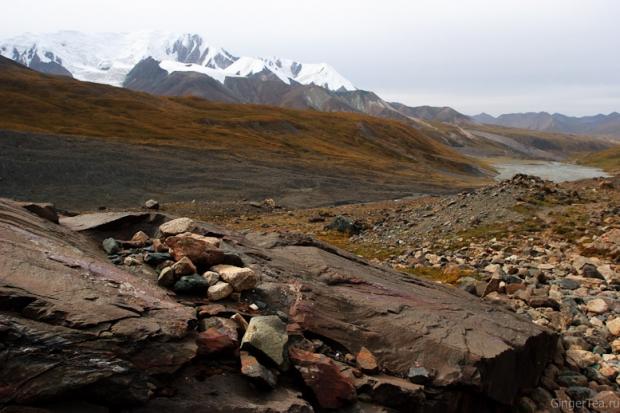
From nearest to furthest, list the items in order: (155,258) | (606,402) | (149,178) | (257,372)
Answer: (257,372) → (155,258) → (606,402) → (149,178)

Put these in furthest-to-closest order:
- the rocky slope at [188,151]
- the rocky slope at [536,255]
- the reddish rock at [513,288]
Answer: the rocky slope at [188,151], the reddish rock at [513,288], the rocky slope at [536,255]

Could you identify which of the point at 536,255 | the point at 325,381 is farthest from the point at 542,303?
the point at 325,381

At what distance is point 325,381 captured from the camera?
766cm

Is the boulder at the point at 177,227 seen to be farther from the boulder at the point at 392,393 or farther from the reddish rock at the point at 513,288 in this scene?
the reddish rock at the point at 513,288

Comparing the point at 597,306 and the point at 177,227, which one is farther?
the point at 597,306

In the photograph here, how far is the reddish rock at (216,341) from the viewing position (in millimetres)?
7252

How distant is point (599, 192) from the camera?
126 feet

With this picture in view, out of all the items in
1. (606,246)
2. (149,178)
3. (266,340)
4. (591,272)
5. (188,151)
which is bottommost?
(149,178)

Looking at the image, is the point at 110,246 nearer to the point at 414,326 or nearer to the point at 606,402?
the point at 414,326

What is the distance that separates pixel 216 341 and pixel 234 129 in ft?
395

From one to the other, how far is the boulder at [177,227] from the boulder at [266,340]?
3852 millimetres

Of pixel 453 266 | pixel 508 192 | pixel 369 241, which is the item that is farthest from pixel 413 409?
pixel 508 192

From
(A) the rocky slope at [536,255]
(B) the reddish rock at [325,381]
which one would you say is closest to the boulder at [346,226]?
(A) the rocky slope at [536,255]

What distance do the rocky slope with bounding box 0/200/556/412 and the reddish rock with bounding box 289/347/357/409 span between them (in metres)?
0.02
